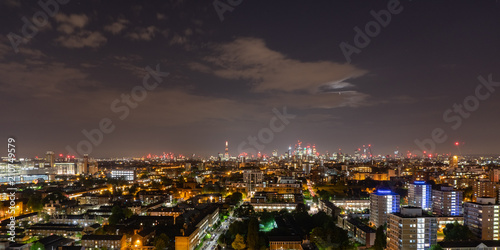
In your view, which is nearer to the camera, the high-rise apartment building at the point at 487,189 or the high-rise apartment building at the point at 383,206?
the high-rise apartment building at the point at 383,206

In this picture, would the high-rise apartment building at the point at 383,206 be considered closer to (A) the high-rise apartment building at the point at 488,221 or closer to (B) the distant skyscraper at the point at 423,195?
(A) the high-rise apartment building at the point at 488,221

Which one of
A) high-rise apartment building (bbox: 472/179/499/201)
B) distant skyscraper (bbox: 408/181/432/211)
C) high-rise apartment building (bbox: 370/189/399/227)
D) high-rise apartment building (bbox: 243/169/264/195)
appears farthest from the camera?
high-rise apartment building (bbox: 243/169/264/195)

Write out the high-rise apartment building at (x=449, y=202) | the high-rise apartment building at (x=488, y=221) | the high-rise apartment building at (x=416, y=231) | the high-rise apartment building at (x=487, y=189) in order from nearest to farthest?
1. the high-rise apartment building at (x=416, y=231)
2. the high-rise apartment building at (x=488, y=221)
3. the high-rise apartment building at (x=449, y=202)
4. the high-rise apartment building at (x=487, y=189)

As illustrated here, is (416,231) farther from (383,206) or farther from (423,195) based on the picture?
(423,195)

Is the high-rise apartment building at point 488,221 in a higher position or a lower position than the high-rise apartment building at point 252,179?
higher

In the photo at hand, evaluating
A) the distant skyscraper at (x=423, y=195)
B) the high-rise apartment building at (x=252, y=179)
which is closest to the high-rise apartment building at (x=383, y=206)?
the distant skyscraper at (x=423, y=195)

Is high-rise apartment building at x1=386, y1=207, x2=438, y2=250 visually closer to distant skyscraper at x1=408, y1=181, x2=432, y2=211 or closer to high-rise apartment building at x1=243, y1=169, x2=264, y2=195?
distant skyscraper at x1=408, y1=181, x2=432, y2=211

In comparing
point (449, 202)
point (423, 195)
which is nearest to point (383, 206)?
point (449, 202)

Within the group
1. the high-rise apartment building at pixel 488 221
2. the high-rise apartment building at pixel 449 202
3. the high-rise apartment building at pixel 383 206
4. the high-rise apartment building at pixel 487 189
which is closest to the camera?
the high-rise apartment building at pixel 488 221

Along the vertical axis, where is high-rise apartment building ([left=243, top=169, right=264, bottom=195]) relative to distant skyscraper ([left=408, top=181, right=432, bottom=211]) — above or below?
below

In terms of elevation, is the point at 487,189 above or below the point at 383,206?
below

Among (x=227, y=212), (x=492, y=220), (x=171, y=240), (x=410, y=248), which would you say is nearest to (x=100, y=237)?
(x=171, y=240)

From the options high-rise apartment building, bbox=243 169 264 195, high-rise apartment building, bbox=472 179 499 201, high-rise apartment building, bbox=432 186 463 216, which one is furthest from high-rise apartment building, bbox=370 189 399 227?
high-rise apartment building, bbox=243 169 264 195
